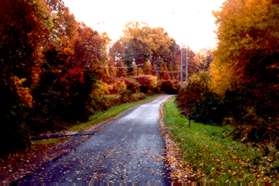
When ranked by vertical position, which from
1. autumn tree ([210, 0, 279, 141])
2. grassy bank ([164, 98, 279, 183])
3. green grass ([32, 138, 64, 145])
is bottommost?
green grass ([32, 138, 64, 145])

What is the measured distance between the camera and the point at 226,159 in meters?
17.5

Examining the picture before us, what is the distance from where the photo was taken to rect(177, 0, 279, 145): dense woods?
2498 centimetres

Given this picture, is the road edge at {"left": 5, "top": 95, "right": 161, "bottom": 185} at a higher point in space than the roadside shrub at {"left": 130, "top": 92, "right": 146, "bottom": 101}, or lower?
lower

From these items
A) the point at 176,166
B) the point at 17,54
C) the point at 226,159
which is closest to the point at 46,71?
the point at 17,54

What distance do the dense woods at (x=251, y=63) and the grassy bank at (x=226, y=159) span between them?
1.58 meters

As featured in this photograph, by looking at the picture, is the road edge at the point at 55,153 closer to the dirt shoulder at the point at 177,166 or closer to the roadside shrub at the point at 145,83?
the dirt shoulder at the point at 177,166

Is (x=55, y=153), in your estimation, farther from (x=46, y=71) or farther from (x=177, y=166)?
(x=46, y=71)

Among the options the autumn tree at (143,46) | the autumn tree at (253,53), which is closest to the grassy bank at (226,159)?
the autumn tree at (253,53)

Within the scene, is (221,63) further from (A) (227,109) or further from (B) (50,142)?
(B) (50,142)

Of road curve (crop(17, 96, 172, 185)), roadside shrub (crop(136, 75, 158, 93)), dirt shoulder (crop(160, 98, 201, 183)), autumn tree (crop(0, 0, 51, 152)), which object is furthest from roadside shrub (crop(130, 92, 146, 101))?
autumn tree (crop(0, 0, 51, 152))

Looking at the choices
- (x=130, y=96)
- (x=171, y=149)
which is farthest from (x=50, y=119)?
(x=130, y=96)

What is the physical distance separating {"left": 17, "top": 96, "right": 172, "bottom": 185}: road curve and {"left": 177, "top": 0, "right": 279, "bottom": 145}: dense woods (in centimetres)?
495

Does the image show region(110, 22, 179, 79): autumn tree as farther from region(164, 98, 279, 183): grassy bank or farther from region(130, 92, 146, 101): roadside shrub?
region(164, 98, 279, 183): grassy bank

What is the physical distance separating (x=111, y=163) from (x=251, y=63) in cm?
1267
